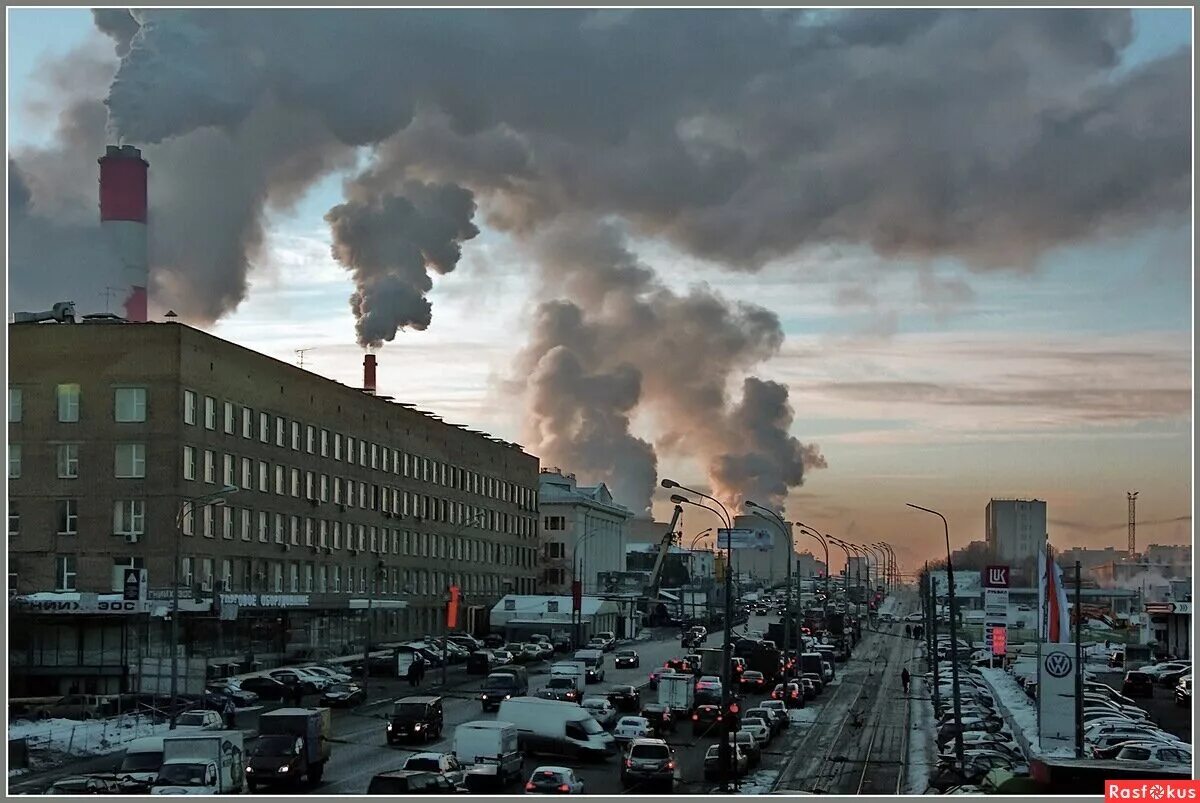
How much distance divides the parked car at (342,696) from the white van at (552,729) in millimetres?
21053

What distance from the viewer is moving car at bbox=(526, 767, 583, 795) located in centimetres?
4081

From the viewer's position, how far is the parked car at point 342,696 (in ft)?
234

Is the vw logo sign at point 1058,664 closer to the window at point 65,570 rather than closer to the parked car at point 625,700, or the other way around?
the parked car at point 625,700

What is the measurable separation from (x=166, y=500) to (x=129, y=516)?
2.13 meters

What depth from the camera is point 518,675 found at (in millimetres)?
77250

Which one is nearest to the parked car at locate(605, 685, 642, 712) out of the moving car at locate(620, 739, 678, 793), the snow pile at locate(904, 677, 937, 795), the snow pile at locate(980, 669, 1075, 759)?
the snow pile at locate(904, 677, 937, 795)

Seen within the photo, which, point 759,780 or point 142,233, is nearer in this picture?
point 759,780

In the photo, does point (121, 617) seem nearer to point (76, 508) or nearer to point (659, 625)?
point (76, 508)

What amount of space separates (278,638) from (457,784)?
49.5 meters

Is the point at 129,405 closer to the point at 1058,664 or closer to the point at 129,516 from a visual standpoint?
the point at 129,516

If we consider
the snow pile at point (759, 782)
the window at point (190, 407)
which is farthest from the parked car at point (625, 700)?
the window at point (190, 407)

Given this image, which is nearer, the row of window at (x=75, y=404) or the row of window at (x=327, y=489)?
the row of window at (x=75, y=404)

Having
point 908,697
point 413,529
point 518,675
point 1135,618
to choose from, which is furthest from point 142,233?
point 1135,618

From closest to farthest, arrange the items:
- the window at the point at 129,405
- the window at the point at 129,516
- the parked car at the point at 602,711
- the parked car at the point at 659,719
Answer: the parked car at the point at 602,711 < the parked car at the point at 659,719 < the window at the point at 129,516 < the window at the point at 129,405
